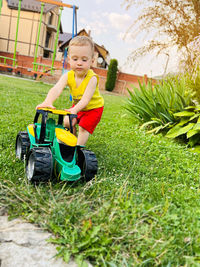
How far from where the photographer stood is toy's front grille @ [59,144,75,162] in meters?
2.21

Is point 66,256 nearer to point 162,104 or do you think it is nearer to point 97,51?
point 162,104

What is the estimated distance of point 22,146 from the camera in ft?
8.64

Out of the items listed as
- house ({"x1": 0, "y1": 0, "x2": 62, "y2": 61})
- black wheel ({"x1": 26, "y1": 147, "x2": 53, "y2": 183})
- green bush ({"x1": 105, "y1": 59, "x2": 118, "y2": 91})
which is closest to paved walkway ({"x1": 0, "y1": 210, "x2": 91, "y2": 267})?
black wheel ({"x1": 26, "y1": 147, "x2": 53, "y2": 183})

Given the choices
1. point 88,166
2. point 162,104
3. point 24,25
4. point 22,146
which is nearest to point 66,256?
point 88,166

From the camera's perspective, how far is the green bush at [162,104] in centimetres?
446

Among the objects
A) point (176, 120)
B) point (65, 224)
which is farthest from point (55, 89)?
point (176, 120)

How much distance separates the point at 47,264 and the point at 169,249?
64 centimetres

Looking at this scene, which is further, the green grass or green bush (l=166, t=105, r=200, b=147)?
green bush (l=166, t=105, r=200, b=147)

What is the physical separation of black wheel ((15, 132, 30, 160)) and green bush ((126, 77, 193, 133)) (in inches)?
95.4

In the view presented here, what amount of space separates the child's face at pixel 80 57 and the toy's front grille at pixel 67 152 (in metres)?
0.79

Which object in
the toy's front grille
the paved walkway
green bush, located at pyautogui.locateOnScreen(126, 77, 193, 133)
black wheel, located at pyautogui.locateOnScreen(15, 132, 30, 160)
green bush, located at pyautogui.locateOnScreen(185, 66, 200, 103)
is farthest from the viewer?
green bush, located at pyautogui.locateOnScreen(126, 77, 193, 133)

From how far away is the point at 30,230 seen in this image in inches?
60.9

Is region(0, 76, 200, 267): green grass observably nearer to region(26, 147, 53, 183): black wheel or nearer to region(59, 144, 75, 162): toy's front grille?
region(26, 147, 53, 183): black wheel

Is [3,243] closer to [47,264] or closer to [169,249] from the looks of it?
[47,264]
